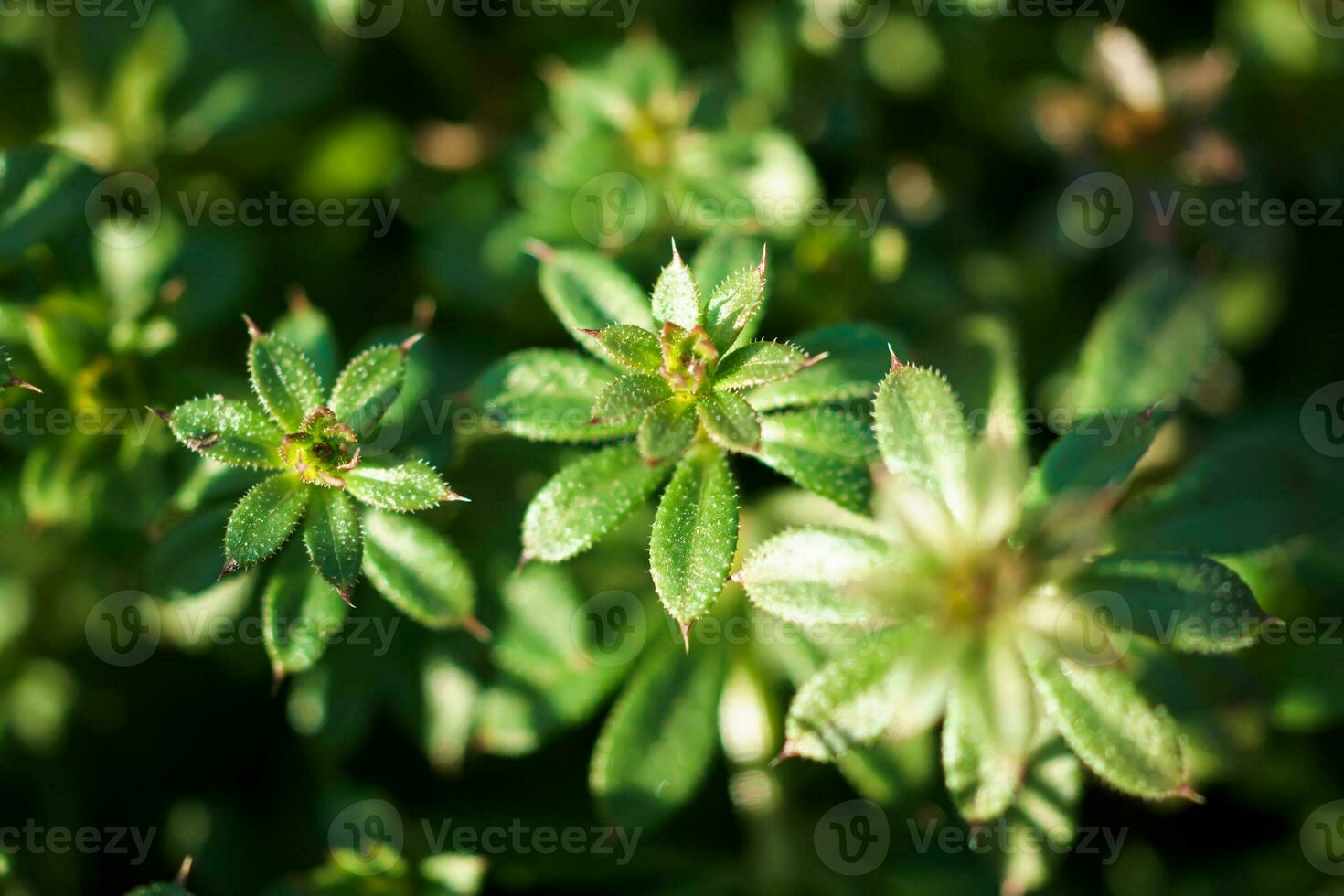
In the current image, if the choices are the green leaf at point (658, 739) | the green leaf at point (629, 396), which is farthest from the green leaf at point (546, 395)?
the green leaf at point (658, 739)

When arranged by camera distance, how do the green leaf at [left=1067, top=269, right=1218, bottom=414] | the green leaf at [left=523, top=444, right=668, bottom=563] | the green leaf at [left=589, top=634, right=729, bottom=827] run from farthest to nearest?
the green leaf at [left=1067, top=269, right=1218, bottom=414] → the green leaf at [left=589, top=634, right=729, bottom=827] → the green leaf at [left=523, top=444, right=668, bottom=563]

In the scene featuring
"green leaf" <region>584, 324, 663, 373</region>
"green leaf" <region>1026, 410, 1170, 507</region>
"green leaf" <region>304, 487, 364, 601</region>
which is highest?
"green leaf" <region>584, 324, 663, 373</region>

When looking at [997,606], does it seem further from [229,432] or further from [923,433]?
[229,432]

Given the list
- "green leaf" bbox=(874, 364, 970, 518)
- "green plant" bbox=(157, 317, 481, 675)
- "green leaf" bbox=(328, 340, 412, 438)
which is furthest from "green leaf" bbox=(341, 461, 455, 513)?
"green leaf" bbox=(874, 364, 970, 518)

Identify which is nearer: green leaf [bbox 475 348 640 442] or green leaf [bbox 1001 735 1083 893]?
green leaf [bbox 475 348 640 442]

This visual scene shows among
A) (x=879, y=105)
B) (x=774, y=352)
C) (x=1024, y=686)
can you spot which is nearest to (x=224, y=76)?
(x=879, y=105)

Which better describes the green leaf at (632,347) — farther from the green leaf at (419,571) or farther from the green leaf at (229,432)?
the green leaf at (229,432)

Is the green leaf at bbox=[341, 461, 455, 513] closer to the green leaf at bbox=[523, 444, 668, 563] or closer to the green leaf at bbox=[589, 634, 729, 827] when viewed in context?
the green leaf at bbox=[523, 444, 668, 563]
